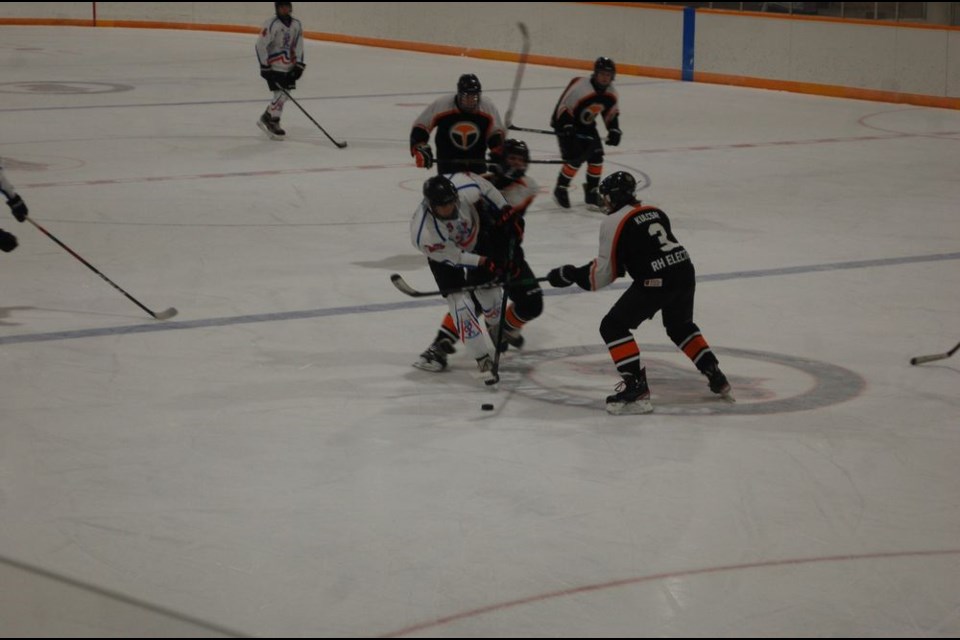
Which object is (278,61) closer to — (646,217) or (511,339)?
(511,339)

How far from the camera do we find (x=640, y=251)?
632 centimetres

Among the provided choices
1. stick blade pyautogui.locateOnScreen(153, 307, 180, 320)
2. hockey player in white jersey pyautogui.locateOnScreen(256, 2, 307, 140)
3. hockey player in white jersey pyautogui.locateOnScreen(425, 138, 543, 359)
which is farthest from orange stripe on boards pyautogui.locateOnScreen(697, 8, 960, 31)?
stick blade pyautogui.locateOnScreen(153, 307, 180, 320)

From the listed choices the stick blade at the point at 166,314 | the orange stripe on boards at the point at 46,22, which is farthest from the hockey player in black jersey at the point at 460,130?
the orange stripe on boards at the point at 46,22

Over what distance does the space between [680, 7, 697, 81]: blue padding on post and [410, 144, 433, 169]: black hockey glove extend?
9.56 metres

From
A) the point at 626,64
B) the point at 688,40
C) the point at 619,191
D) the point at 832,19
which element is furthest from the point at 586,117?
the point at 626,64

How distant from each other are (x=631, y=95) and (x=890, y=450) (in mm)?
11701

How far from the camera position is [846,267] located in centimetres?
910

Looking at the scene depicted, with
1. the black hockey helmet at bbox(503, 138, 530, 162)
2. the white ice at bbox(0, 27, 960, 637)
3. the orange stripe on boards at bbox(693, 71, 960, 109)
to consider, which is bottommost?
the white ice at bbox(0, 27, 960, 637)

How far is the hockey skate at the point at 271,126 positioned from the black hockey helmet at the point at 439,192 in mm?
8025

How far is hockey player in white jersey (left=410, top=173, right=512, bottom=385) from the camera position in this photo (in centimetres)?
681

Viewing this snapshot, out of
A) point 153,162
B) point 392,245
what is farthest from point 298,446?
point 153,162

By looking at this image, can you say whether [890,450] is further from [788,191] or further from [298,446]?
[788,191]

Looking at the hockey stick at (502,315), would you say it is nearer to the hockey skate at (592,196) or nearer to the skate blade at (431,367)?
the skate blade at (431,367)

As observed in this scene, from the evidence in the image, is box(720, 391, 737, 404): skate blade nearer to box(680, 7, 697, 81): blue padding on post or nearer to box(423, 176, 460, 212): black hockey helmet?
box(423, 176, 460, 212): black hockey helmet
